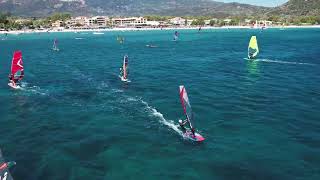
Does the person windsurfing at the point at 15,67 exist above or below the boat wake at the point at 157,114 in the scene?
above

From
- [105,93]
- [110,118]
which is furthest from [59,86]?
[110,118]

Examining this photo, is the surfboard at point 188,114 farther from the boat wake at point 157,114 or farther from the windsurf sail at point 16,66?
the windsurf sail at point 16,66

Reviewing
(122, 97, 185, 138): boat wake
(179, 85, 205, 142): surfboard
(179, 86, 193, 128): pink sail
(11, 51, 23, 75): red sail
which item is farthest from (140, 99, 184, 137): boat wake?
(11, 51, 23, 75): red sail

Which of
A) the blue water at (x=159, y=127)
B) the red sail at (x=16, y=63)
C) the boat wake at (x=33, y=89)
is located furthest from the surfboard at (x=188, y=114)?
the red sail at (x=16, y=63)

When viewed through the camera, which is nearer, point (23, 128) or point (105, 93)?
point (23, 128)

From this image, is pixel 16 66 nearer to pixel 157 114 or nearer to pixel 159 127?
pixel 157 114

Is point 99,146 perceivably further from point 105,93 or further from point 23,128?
point 105,93

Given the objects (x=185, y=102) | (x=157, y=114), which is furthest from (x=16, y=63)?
(x=185, y=102)

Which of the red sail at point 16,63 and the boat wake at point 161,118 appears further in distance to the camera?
the red sail at point 16,63
